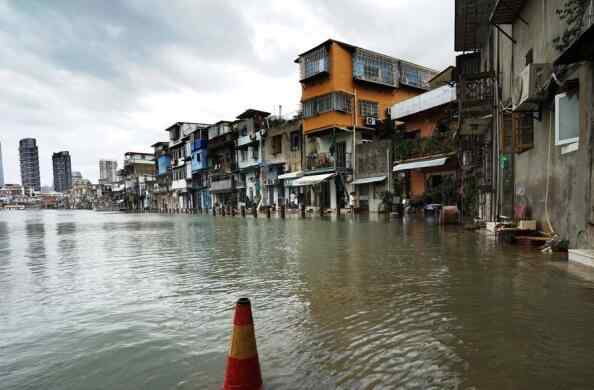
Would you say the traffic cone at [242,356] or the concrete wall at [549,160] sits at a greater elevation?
the concrete wall at [549,160]

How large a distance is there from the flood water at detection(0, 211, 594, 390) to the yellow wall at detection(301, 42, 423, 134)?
2465 centimetres

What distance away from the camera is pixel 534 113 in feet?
32.6

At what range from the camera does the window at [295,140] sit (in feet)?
122

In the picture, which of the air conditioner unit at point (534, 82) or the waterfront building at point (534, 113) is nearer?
the waterfront building at point (534, 113)

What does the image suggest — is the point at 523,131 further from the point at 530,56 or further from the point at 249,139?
the point at 249,139

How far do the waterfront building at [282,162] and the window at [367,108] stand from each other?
22.3 feet

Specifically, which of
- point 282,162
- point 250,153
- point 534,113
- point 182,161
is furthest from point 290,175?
point 182,161

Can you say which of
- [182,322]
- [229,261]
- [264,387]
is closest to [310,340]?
[264,387]

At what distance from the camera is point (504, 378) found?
2.74 m

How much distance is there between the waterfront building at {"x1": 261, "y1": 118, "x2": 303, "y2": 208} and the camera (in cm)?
3719

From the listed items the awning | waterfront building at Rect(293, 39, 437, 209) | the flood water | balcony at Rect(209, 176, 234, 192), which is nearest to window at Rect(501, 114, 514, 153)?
the flood water

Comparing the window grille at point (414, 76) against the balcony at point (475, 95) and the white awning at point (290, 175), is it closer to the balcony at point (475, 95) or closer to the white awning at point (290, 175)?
the white awning at point (290, 175)

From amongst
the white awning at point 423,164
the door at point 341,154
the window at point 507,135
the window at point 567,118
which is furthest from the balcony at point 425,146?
the window at point 567,118

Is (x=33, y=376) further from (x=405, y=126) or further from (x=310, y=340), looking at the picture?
(x=405, y=126)
